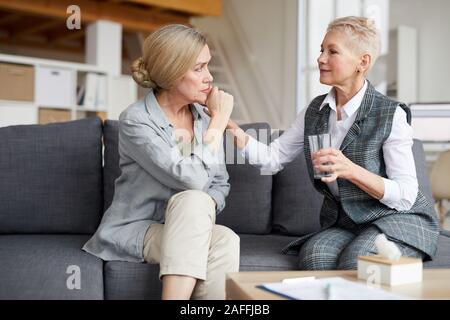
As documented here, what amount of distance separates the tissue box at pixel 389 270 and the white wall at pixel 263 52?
187 inches

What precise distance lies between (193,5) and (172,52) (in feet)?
14.1

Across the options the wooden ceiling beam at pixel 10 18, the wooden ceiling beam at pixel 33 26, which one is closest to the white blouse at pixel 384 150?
the wooden ceiling beam at pixel 33 26

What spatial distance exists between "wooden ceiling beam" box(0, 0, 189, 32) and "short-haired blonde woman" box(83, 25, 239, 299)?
406 centimetres

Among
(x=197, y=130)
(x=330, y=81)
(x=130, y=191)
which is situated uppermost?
→ (x=330, y=81)

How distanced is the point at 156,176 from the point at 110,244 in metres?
0.24

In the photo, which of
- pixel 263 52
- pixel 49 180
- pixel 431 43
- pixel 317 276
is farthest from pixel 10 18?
pixel 317 276

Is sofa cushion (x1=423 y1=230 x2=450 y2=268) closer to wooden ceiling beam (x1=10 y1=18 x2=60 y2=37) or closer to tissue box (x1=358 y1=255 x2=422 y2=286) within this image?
tissue box (x1=358 y1=255 x2=422 y2=286)

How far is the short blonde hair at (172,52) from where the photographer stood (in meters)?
1.61

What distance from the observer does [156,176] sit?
1.61 meters

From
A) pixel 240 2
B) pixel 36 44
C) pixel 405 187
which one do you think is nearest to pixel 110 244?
pixel 405 187

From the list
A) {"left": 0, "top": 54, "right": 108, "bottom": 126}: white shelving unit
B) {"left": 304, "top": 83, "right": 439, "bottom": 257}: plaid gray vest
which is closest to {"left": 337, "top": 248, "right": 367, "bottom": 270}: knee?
{"left": 304, "top": 83, "right": 439, "bottom": 257}: plaid gray vest

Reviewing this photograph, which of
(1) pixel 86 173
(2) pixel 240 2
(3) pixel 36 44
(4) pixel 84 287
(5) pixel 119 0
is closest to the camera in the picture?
(4) pixel 84 287

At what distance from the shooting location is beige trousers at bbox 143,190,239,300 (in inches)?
52.1
